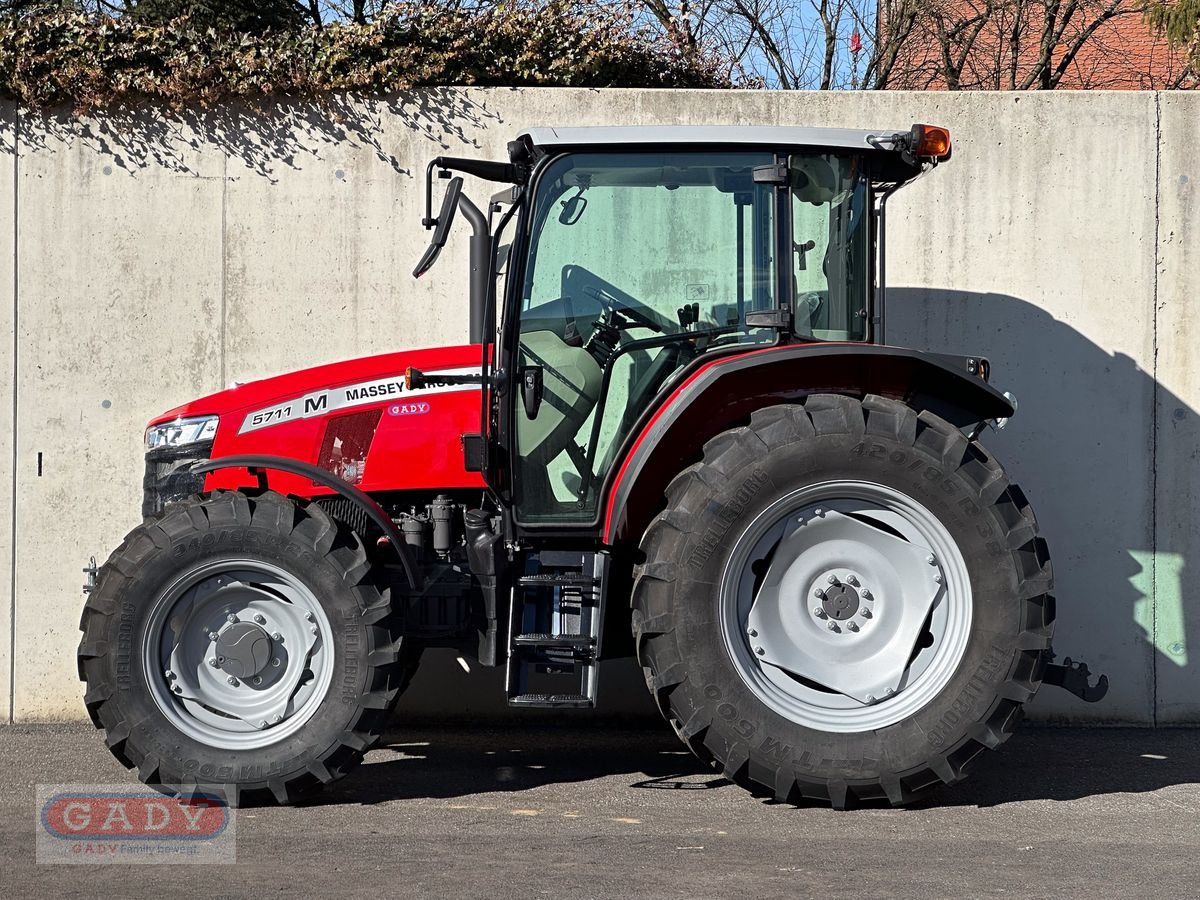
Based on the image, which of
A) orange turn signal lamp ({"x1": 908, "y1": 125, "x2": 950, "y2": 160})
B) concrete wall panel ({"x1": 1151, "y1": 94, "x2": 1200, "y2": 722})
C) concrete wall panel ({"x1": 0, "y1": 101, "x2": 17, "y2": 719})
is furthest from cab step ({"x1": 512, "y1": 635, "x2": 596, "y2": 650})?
concrete wall panel ({"x1": 1151, "y1": 94, "x2": 1200, "y2": 722})

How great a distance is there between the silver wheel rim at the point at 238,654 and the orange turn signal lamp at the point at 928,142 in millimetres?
2711

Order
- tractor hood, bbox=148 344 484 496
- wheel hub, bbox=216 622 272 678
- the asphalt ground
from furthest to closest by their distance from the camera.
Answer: tractor hood, bbox=148 344 484 496
wheel hub, bbox=216 622 272 678
the asphalt ground

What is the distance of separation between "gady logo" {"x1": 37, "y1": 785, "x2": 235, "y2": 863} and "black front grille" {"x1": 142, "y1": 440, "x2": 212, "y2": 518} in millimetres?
1140

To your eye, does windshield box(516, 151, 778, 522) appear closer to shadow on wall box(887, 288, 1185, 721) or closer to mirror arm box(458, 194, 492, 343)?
mirror arm box(458, 194, 492, 343)

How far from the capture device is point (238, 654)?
4.81 meters

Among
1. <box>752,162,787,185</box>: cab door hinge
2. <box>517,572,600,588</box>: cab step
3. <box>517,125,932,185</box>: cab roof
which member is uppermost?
<box>517,125,932,185</box>: cab roof

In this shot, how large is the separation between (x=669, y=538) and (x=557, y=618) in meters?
0.53

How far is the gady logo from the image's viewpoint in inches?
167

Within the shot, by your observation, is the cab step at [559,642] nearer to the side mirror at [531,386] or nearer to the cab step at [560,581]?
the cab step at [560,581]

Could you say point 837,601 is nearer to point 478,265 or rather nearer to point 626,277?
point 626,277

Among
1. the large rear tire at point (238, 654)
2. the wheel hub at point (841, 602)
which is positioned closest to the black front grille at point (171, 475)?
the large rear tire at point (238, 654)

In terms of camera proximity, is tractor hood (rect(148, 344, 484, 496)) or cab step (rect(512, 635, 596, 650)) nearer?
cab step (rect(512, 635, 596, 650))

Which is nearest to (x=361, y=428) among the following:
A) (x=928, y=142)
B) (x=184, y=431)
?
(x=184, y=431)

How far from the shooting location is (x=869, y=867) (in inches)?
161
